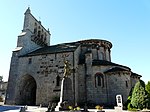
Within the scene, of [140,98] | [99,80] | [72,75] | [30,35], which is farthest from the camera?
[30,35]

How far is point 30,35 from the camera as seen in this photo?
102 ft

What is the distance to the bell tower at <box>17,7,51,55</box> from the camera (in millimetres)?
29647

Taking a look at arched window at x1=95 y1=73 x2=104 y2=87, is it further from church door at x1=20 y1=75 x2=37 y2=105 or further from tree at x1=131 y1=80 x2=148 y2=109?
church door at x1=20 y1=75 x2=37 y2=105

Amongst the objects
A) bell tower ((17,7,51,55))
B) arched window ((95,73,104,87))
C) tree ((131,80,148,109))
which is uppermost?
bell tower ((17,7,51,55))

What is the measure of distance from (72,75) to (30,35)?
42.7 ft

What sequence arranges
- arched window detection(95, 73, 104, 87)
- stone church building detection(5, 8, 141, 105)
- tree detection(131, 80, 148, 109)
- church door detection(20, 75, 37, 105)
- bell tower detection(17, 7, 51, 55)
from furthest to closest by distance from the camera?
bell tower detection(17, 7, 51, 55) → church door detection(20, 75, 37, 105) → arched window detection(95, 73, 104, 87) → stone church building detection(5, 8, 141, 105) → tree detection(131, 80, 148, 109)

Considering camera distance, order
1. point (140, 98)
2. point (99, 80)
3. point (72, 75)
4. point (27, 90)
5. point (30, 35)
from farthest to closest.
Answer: point (30, 35) < point (27, 90) < point (99, 80) < point (72, 75) < point (140, 98)

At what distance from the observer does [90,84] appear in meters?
24.3

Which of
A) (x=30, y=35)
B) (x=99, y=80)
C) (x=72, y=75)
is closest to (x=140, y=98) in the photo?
(x=99, y=80)

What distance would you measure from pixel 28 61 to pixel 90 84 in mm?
11324

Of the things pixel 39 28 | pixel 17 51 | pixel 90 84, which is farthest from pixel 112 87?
pixel 39 28

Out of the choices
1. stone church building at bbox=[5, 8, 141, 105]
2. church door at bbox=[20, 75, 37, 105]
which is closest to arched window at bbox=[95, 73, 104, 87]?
stone church building at bbox=[5, 8, 141, 105]

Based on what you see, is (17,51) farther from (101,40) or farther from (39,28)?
(101,40)

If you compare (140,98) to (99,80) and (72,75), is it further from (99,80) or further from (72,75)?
(72,75)
